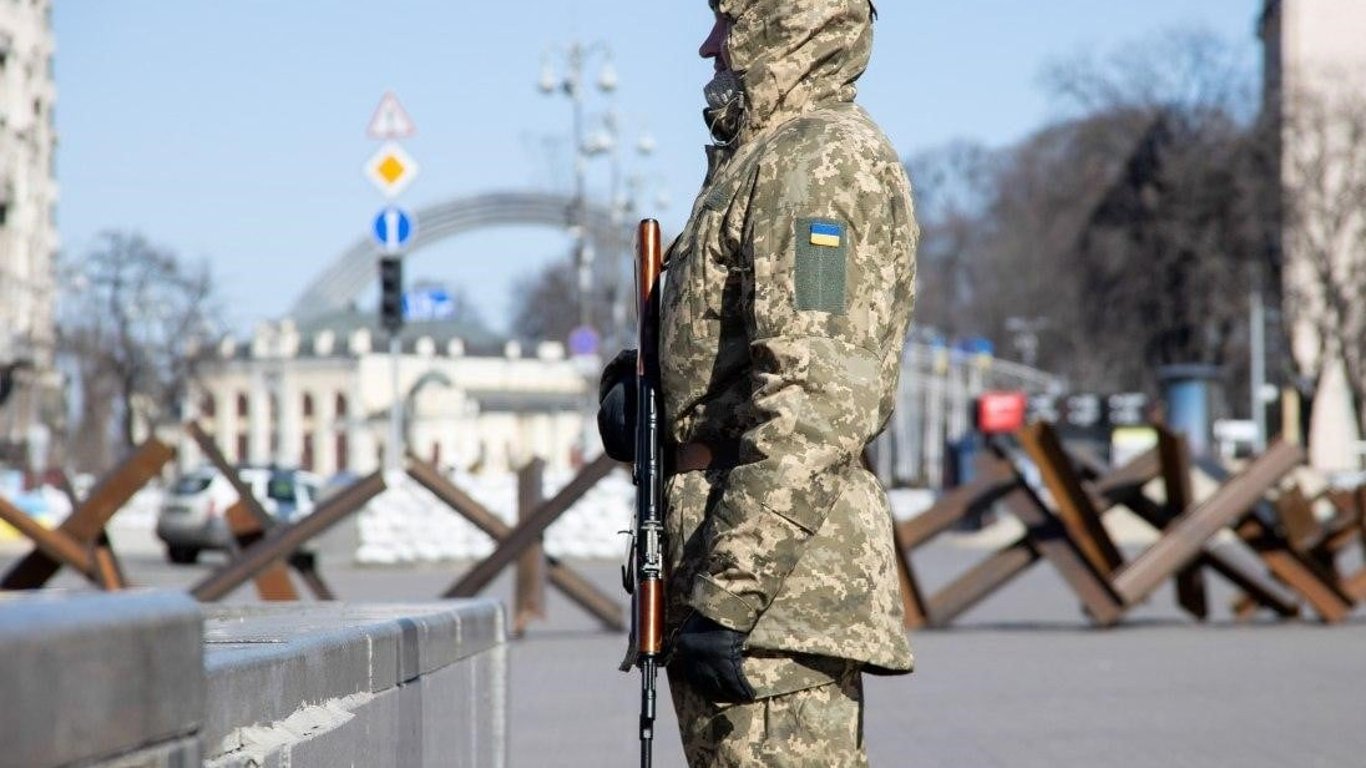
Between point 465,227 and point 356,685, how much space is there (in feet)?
311

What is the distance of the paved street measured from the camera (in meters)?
8.53

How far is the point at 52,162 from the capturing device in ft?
232

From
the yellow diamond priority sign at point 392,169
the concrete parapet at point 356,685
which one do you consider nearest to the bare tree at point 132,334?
the yellow diamond priority sign at point 392,169

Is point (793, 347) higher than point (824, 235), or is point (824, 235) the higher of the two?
point (824, 235)

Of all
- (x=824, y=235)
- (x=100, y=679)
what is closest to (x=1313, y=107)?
(x=824, y=235)

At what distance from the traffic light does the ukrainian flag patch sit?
1962 centimetres

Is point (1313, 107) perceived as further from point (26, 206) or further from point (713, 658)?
point (713, 658)

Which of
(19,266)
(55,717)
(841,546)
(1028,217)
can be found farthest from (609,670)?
(1028,217)

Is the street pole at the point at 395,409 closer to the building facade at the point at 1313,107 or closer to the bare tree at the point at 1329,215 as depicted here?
the bare tree at the point at 1329,215

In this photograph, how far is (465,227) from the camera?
9856cm

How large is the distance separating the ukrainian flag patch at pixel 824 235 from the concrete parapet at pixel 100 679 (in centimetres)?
146

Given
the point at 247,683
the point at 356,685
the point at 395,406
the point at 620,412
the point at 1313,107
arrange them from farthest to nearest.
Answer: the point at 1313,107, the point at 395,406, the point at 356,685, the point at 620,412, the point at 247,683

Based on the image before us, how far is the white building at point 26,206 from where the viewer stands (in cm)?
5772

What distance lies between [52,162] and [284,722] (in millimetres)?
69649
